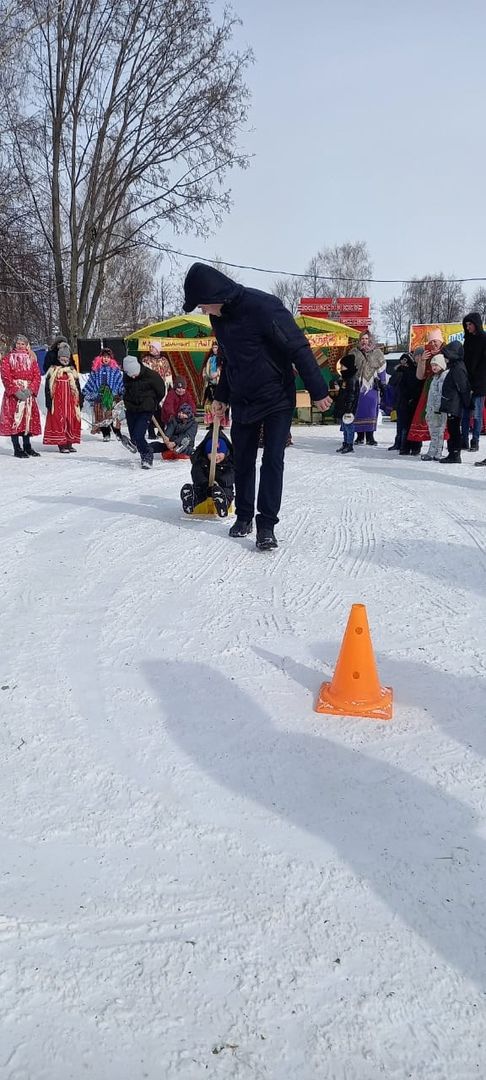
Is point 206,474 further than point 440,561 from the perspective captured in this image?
Yes

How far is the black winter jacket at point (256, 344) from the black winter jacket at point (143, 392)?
396 cm

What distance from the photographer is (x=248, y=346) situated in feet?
15.7

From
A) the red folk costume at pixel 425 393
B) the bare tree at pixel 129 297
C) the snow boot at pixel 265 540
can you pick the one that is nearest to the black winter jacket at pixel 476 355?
the red folk costume at pixel 425 393

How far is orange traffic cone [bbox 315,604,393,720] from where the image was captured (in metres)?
2.73

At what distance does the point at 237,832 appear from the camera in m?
2.05

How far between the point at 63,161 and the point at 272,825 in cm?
2565

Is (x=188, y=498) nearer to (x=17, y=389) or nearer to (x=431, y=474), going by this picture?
(x=431, y=474)

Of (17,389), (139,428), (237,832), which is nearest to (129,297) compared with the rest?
(17,389)

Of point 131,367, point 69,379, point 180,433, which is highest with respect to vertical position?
point 131,367

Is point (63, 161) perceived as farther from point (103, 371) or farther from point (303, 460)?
point (303, 460)

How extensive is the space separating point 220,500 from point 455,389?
13.9 ft

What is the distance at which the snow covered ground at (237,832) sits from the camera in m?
1.47

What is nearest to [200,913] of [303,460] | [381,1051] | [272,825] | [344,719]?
[272,825]

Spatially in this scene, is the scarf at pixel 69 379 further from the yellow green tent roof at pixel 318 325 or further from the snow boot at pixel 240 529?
the yellow green tent roof at pixel 318 325
